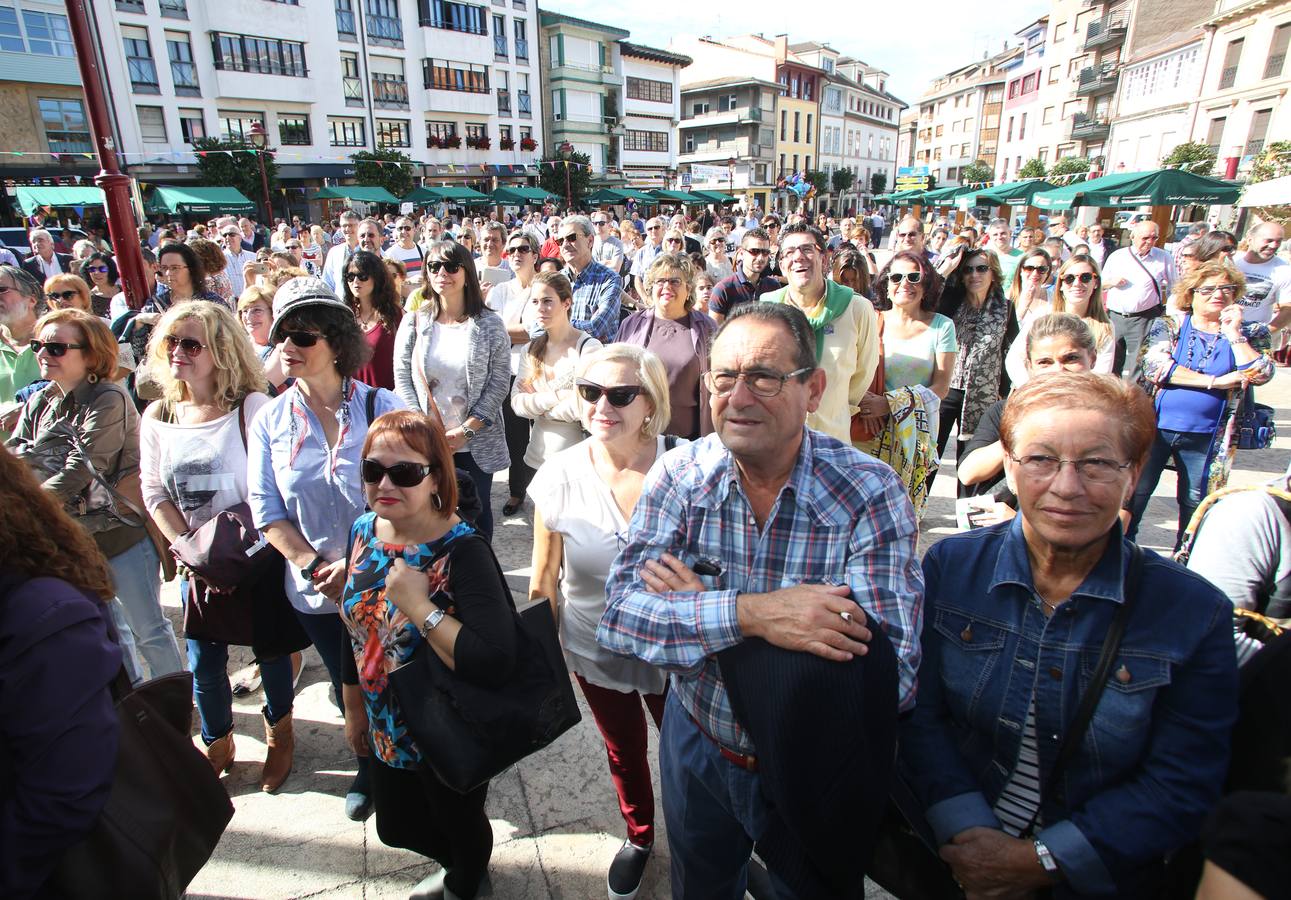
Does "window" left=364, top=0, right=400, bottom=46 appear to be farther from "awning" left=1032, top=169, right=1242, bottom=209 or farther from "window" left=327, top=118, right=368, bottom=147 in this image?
"awning" left=1032, top=169, right=1242, bottom=209

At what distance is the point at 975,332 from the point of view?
480cm

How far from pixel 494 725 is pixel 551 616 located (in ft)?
1.19

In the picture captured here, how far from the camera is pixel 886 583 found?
147 centimetres

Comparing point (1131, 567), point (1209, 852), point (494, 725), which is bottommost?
point (494, 725)

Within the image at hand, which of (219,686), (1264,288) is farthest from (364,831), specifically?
(1264,288)

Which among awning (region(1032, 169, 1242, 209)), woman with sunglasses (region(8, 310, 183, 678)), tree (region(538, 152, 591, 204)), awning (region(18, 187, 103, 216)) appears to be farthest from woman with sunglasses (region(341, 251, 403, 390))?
Answer: tree (region(538, 152, 591, 204))

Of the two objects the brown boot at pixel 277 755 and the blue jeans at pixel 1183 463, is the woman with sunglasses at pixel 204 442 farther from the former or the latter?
the blue jeans at pixel 1183 463

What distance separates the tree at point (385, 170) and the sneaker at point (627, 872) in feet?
112

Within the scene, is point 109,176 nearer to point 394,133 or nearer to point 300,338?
point 300,338

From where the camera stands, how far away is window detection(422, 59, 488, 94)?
35750mm

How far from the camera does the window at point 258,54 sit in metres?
28.8

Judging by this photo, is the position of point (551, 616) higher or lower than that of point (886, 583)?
lower

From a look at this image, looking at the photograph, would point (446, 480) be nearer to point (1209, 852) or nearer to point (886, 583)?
point (886, 583)

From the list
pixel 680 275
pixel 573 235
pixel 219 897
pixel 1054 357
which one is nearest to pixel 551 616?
pixel 219 897
